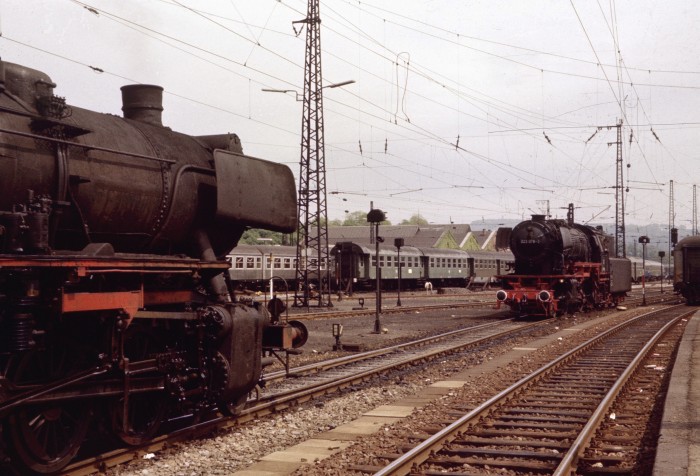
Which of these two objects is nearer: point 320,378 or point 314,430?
point 314,430

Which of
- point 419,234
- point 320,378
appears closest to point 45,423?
point 320,378

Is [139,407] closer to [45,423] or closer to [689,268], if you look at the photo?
[45,423]

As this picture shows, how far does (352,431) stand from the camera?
26.9ft

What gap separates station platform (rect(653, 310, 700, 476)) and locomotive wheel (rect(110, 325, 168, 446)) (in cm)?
476

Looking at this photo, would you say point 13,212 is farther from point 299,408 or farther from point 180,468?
point 299,408

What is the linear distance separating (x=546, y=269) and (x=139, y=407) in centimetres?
2108

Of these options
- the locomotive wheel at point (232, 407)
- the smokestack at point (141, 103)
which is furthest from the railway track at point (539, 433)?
the smokestack at point (141, 103)

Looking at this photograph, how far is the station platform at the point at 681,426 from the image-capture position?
6.26m

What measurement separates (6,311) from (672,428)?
22.2 ft

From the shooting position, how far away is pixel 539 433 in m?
7.95

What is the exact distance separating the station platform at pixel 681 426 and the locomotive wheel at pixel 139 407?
4756mm

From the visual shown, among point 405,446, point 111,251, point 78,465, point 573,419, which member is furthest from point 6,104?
point 573,419

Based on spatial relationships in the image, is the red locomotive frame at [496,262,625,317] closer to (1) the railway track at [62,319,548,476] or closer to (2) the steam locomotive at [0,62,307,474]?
(1) the railway track at [62,319,548,476]

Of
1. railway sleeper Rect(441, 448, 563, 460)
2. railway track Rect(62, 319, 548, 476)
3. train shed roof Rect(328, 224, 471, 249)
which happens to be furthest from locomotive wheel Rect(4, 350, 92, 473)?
train shed roof Rect(328, 224, 471, 249)
